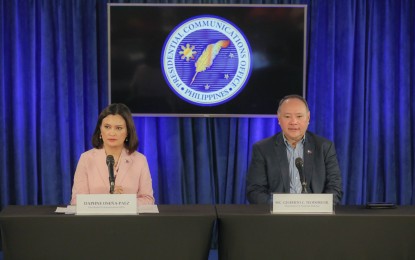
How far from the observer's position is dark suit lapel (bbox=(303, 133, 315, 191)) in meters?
3.49

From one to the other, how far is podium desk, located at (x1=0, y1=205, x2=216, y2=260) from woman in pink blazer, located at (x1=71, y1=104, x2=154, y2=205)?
2.54ft

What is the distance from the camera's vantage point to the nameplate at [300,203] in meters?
2.63

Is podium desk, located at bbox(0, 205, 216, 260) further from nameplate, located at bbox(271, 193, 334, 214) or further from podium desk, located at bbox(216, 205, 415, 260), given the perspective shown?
nameplate, located at bbox(271, 193, 334, 214)

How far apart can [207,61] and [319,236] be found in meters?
2.52

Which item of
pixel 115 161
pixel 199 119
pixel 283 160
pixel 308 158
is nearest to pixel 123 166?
pixel 115 161

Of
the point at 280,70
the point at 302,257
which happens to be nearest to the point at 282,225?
the point at 302,257

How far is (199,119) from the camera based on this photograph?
493cm

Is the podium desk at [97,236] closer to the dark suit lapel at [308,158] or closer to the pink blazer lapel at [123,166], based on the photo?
the pink blazer lapel at [123,166]

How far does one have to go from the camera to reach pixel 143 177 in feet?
11.4

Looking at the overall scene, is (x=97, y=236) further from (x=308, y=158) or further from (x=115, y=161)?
(x=308, y=158)

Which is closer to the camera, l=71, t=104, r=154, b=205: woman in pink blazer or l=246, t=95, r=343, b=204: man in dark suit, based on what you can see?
l=71, t=104, r=154, b=205: woman in pink blazer

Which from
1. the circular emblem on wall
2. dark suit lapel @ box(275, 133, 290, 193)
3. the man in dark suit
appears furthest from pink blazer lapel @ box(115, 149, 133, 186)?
the circular emblem on wall

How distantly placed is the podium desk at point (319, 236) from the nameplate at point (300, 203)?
53 mm

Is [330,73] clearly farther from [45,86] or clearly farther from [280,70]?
[45,86]
